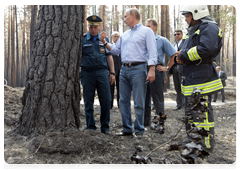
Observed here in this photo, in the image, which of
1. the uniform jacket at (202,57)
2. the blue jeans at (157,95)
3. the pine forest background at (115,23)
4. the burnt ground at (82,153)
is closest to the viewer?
the burnt ground at (82,153)

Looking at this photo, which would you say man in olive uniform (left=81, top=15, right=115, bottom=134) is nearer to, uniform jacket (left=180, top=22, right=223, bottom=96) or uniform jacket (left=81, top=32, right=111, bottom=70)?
uniform jacket (left=81, top=32, right=111, bottom=70)

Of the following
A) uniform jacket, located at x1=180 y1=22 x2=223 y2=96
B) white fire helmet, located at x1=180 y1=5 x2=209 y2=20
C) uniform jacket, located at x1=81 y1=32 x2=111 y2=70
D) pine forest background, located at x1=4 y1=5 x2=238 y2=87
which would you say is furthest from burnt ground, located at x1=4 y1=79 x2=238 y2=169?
pine forest background, located at x1=4 y1=5 x2=238 y2=87

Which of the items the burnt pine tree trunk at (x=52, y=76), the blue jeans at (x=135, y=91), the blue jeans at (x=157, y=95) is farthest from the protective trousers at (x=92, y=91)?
the blue jeans at (x=157, y=95)

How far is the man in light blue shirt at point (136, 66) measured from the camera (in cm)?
304

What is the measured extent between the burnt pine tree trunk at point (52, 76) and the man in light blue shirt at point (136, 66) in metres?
0.68

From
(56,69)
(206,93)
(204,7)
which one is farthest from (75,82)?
(204,7)

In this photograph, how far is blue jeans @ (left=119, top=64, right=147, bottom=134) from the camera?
10.0ft

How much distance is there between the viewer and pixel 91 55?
10.3 ft

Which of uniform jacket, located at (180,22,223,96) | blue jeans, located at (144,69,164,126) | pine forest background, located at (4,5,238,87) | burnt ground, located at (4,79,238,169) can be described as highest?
pine forest background, located at (4,5,238,87)

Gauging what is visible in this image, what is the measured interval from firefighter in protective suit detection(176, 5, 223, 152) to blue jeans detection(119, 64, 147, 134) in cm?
66

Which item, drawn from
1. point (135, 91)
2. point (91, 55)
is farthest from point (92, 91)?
point (135, 91)

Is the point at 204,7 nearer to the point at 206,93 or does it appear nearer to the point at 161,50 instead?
the point at 206,93

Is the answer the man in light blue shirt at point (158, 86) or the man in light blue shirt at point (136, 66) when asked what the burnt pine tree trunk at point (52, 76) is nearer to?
the man in light blue shirt at point (136, 66)

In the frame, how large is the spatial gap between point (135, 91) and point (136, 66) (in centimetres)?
40
